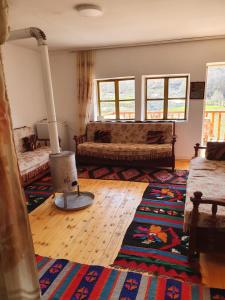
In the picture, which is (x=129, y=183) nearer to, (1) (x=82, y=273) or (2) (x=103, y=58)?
(1) (x=82, y=273)

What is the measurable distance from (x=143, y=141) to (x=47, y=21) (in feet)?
9.15

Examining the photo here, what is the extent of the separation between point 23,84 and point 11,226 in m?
4.47

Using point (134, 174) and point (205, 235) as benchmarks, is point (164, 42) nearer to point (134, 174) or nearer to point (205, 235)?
point (134, 174)

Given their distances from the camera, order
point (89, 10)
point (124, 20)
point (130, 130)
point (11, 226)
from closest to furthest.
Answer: point (11, 226) → point (89, 10) → point (124, 20) → point (130, 130)

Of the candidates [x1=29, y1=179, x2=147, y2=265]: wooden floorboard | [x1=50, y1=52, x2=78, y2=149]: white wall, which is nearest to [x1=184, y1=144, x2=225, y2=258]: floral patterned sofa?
Answer: [x1=29, y1=179, x2=147, y2=265]: wooden floorboard

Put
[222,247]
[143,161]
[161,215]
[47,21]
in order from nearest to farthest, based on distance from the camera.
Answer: [222,247] → [161,215] → [47,21] → [143,161]

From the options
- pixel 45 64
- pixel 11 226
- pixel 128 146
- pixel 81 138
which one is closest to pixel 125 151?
pixel 128 146

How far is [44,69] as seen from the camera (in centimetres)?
274

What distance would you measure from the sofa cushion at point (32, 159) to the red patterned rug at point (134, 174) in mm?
754

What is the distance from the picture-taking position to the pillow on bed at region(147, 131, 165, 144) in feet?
15.0

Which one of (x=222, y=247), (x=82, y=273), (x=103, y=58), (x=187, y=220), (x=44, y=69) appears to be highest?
(x=103, y=58)

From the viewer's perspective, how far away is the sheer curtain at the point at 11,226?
76 cm

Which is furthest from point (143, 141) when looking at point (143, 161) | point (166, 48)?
point (166, 48)

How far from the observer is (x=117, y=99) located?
17.3 feet
